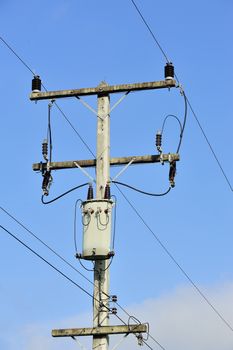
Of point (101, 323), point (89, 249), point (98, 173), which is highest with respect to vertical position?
point (98, 173)

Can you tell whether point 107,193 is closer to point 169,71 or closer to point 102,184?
point 102,184

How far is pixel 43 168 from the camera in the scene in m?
16.9

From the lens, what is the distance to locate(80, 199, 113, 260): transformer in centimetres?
1573

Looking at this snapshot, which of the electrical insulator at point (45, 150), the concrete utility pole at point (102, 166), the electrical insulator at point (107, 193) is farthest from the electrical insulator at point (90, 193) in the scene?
the electrical insulator at point (45, 150)

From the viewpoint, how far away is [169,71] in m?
16.6

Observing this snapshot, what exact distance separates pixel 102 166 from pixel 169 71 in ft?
6.34

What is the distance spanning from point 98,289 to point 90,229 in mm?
952

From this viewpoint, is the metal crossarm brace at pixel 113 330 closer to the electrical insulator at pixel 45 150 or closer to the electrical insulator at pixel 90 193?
the electrical insulator at pixel 90 193

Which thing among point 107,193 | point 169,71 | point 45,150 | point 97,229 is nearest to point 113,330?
point 97,229

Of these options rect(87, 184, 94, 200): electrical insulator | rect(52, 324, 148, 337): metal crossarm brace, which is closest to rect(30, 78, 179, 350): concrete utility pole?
rect(52, 324, 148, 337): metal crossarm brace

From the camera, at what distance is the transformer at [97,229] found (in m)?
15.7

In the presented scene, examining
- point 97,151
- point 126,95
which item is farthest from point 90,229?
point 126,95

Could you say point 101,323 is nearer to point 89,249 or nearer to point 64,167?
point 89,249

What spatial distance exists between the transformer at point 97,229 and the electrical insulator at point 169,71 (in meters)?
2.32
